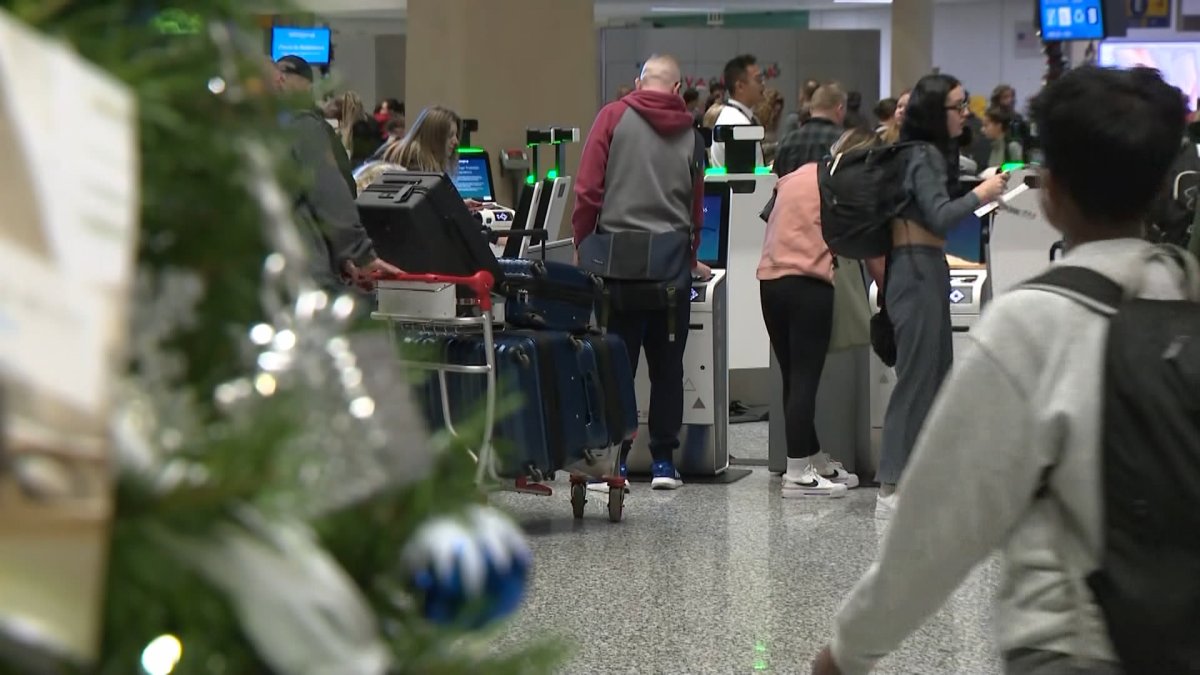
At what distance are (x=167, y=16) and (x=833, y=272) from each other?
585cm

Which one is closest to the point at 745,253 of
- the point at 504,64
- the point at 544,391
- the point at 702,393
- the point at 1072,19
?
the point at 702,393

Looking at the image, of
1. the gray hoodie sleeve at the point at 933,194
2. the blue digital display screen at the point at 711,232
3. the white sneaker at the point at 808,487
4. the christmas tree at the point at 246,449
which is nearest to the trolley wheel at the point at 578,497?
the white sneaker at the point at 808,487

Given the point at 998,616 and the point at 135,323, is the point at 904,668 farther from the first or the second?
the point at 135,323

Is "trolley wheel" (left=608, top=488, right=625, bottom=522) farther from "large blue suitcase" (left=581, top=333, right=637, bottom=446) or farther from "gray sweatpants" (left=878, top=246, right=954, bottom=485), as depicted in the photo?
"gray sweatpants" (left=878, top=246, right=954, bottom=485)

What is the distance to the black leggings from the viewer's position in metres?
6.18

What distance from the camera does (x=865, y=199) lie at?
5551 mm

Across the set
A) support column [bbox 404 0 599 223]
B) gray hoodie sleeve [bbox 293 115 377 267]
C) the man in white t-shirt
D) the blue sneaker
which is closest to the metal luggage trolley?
gray hoodie sleeve [bbox 293 115 377 267]

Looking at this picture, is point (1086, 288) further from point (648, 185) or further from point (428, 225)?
point (648, 185)

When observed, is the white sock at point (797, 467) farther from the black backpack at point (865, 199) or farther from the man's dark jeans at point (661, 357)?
the black backpack at point (865, 199)

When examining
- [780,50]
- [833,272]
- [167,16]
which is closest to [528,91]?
[833,272]

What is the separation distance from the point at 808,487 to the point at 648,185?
4.54ft

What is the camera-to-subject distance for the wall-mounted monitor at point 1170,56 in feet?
45.0

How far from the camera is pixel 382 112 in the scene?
1561cm

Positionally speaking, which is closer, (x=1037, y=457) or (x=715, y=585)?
(x=1037, y=457)
